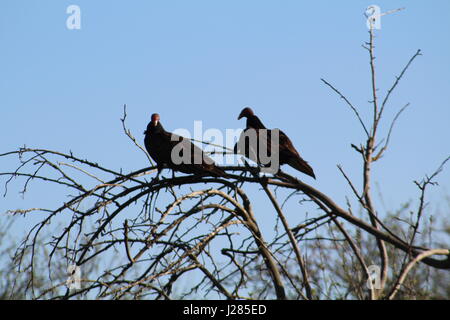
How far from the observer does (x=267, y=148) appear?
18.0ft

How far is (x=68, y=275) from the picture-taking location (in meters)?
4.20

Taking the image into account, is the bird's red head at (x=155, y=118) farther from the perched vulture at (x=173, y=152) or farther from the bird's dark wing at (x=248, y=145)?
the bird's dark wing at (x=248, y=145)

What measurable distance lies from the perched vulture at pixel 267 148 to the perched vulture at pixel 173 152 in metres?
0.36

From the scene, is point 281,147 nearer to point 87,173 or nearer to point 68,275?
point 87,173

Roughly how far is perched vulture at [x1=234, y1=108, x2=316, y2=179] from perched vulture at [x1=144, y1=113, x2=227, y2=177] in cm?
36

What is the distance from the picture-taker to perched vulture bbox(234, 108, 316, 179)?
525 cm

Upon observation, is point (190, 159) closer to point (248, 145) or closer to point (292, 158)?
point (248, 145)

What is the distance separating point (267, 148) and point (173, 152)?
0.87 meters
